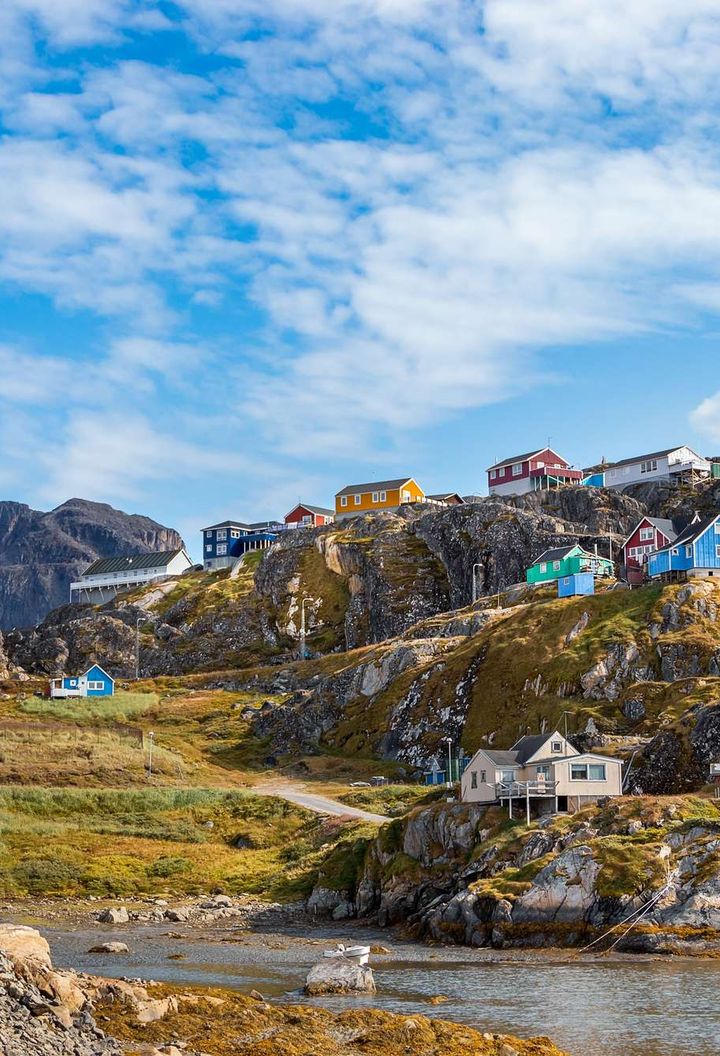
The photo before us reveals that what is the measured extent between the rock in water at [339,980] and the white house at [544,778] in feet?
89.9

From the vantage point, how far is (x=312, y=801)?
102 meters

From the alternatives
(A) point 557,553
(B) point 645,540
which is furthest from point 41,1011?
(B) point 645,540

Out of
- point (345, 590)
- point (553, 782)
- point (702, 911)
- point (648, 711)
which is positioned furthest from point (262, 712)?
point (702, 911)

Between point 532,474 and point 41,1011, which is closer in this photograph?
point 41,1011

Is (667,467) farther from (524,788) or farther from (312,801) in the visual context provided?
(524,788)

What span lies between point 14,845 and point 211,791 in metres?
19.7

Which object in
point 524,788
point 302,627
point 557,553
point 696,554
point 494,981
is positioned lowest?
point 494,981

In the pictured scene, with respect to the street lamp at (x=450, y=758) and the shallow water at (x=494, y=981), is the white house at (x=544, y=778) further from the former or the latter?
the street lamp at (x=450, y=758)

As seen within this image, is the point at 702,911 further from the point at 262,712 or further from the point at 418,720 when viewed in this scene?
the point at 262,712

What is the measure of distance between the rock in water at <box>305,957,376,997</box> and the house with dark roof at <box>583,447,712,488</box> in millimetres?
129533

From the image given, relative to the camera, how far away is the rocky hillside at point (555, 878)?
59.4 m

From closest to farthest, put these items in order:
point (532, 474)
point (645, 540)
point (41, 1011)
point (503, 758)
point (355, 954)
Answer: point (41, 1011) → point (355, 954) → point (503, 758) → point (645, 540) → point (532, 474)

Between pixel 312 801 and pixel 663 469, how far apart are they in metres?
90.3

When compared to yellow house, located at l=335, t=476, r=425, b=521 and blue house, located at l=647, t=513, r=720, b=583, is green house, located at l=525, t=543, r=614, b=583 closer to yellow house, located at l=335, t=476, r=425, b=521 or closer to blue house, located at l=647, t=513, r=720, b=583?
blue house, located at l=647, t=513, r=720, b=583
